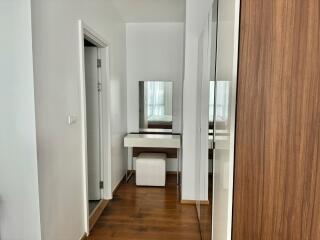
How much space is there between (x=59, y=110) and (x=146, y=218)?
67.4 inches

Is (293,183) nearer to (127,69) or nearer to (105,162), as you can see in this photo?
(105,162)

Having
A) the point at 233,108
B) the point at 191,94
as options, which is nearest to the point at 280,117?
the point at 233,108

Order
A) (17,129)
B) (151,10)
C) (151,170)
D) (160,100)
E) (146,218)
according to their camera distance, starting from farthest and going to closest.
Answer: (160,100)
(151,170)
(151,10)
(146,218)
(17,129)

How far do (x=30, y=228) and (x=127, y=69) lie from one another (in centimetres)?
331

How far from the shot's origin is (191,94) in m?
3.11

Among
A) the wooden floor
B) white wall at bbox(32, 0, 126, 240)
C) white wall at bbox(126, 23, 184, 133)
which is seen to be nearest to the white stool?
the wooden floor

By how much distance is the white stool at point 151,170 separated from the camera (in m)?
3.84

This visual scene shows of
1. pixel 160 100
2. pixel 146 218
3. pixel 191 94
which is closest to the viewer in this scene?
pixel 146 218

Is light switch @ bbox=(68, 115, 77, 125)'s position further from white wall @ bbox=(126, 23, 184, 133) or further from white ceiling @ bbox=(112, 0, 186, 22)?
white wall @ bbox=(126, 23, 184, 133)

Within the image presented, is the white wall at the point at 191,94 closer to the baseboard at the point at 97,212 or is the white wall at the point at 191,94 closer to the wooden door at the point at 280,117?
the baseboard at the point at 97,212

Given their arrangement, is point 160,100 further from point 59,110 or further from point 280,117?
point 280,117

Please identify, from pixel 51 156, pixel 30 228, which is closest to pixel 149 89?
pixel 51 156

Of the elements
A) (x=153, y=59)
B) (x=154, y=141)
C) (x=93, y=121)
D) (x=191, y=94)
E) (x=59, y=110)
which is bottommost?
(x=154, y=141)

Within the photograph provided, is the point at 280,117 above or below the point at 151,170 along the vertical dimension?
above
